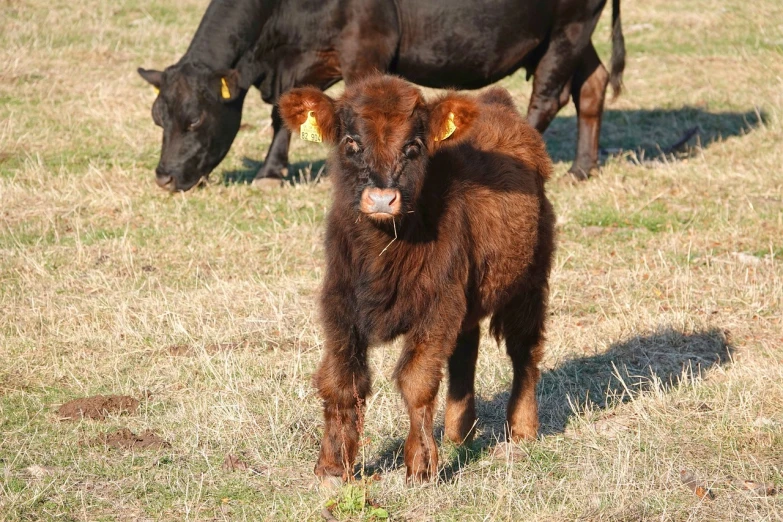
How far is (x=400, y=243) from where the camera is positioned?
504 centimetres

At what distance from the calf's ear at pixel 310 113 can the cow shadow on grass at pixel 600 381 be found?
1711 mm

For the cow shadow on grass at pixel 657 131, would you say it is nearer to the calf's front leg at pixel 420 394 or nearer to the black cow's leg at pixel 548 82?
the black cow's leg at pixel 548 82

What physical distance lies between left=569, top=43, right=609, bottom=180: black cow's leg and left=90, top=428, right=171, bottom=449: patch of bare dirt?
25.4 feet

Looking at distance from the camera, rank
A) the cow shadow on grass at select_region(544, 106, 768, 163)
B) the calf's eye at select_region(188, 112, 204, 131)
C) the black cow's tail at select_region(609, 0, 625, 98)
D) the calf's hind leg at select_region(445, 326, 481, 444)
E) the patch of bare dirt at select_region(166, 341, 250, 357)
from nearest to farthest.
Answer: the calf's hind leg at select_region(445, 326, 481, 444), the patch of bare dirt at select_region(166, 341, 250, 357), the calf's eye at select_region(188, 112, 204, 131), the black cow's tail at select_region(609, 0, 625, 98), the cow shadow on grass at select_region(544, 106, 768, 163)

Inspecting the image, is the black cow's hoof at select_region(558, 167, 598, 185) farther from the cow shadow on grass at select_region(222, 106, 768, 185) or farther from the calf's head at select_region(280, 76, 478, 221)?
the calf's head at select_region(280, 76, 478, 221)

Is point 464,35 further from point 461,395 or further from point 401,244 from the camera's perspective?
point 401,244

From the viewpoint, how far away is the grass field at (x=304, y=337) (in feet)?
16.6

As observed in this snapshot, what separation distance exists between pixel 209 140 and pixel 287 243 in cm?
246

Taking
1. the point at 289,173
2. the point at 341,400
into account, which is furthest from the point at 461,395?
the point at 289,173

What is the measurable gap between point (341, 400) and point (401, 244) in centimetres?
79

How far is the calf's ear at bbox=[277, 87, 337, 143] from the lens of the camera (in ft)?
17.2

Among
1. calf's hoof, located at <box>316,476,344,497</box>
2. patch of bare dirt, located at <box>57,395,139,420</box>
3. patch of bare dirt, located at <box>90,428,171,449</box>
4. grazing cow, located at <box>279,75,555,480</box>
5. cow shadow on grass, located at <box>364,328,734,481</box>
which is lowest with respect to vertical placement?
cow shadow on grass, located at <box>364,328,734,481</box>

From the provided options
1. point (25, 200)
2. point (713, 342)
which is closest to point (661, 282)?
point (713, 342)

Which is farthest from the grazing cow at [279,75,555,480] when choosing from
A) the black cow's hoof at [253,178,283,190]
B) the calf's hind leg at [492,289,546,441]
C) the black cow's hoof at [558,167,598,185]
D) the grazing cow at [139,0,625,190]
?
the black cow's hoof at [558,167,598,185]
